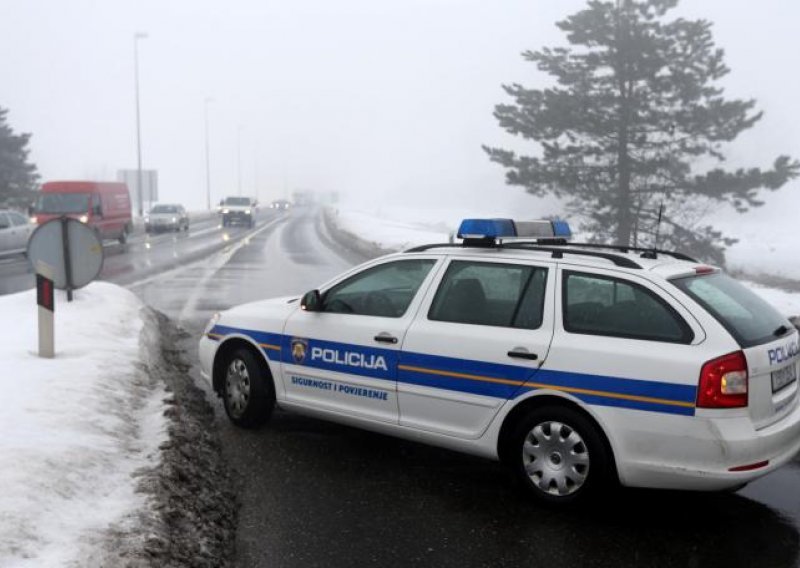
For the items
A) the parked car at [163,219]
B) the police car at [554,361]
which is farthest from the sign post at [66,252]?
the parked car at [163,219]

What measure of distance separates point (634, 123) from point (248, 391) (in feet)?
68.3

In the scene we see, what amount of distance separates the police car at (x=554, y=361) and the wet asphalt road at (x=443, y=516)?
10.7 inches

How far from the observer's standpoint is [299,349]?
18.5 feet

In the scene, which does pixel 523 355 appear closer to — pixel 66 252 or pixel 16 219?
pixel 66 252

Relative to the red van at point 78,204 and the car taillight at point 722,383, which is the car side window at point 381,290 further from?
the red van at point 78,204

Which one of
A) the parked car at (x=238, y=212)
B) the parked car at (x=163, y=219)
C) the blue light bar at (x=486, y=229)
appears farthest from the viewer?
the parked car at (x=238, y=212)

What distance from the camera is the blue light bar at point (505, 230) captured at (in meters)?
5.25

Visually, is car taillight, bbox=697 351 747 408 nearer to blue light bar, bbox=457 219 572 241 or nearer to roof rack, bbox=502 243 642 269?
roof rack, bbox=502 243 642 269

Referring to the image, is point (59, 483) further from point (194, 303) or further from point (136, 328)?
point (194, 303)

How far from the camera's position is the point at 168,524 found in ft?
12.8

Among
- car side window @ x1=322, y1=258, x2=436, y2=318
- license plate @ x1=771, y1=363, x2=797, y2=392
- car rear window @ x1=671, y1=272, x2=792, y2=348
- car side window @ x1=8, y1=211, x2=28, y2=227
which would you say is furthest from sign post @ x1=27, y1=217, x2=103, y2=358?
car side window @ x1=8, y1=211, x2=28, y2=227

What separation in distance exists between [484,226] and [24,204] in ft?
153

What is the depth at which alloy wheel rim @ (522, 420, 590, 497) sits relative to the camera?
4391 mm

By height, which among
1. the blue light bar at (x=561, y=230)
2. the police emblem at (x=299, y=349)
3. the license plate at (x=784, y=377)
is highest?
the blue light bar at (x=561, y=230)
